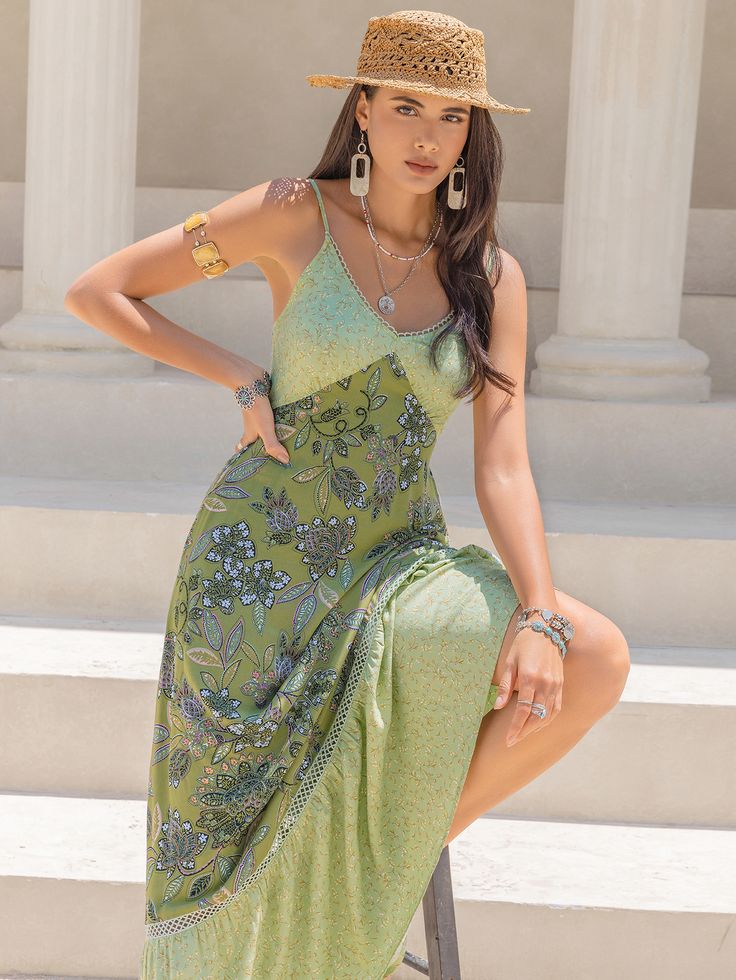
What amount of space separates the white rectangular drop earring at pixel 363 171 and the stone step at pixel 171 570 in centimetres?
167

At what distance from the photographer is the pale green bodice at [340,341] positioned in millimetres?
2477

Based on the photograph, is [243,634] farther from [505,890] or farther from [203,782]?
[505,890]

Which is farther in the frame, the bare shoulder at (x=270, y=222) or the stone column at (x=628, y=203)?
the stone column at (x=628, y=203)

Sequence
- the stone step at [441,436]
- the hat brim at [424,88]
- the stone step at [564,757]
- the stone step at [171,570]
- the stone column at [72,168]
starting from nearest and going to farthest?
the hat brim at [424,88] → the stone step at [564,757] → the stone step at [171,570] → the stone step at [441,436] → the stone column at [72,168]

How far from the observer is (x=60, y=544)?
409 centimetres

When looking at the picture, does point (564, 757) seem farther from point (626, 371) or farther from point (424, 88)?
point (626, 371)

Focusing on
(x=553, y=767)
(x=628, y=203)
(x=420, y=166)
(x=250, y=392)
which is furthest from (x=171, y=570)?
(x=628, y=203)

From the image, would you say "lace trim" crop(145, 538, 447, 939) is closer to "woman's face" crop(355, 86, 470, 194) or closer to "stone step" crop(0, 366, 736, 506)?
"woman's face" crop(355, 86, 470, 194)

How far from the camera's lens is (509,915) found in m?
3.02

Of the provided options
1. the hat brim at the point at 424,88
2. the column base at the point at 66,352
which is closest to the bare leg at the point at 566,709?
the hat brim at the point at 424,88

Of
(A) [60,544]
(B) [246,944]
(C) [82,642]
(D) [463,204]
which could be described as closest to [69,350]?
(A) [60,544]

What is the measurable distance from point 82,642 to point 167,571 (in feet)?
1.22

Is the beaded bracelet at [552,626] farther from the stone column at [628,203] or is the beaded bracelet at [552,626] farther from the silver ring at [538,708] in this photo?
the stone column at [628,203]

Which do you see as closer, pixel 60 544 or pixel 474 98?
pixel 474 98
